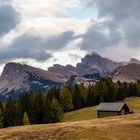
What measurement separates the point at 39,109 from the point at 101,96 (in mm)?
38446

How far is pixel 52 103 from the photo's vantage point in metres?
145

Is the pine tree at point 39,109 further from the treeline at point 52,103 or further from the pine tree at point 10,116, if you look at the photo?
the pine tree at point 10,116

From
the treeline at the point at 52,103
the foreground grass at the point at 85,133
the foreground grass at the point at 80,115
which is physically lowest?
the foreground grass at the point at 85,133

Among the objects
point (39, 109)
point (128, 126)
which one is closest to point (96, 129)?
point (128, 126)

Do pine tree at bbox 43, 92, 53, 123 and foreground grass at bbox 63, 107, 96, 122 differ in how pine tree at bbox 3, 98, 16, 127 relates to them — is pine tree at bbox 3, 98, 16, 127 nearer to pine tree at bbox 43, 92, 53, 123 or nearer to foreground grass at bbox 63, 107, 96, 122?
pine tree at bbox 43, 92, 53, 123

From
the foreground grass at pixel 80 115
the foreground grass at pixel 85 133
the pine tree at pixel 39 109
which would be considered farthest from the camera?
the pine tree at pixel 39 109

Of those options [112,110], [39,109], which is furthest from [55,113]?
[112,110]

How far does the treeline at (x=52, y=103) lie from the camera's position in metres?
144

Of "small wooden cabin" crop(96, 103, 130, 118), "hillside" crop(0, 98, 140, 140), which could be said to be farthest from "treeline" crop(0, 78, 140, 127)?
"hillside" crop(0, 98, 140, 140)

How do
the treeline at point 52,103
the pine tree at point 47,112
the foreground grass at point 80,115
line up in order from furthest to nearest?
the treeline at point 52,103 < the pine tree at point 47,112 < the foreground grass at point 80,115

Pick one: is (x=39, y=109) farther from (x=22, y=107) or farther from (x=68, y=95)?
(x=68, y=95)

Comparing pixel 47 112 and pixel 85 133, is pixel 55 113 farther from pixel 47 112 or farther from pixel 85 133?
pixel 85 133

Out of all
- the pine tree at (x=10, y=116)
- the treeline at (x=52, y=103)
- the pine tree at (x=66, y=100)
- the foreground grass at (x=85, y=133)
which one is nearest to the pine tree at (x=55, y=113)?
the treeline at (x=52, y=103)

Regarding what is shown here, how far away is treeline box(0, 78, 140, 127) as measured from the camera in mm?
144500
